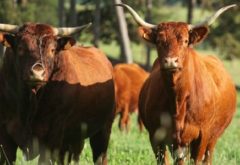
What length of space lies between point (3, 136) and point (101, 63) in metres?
3.02

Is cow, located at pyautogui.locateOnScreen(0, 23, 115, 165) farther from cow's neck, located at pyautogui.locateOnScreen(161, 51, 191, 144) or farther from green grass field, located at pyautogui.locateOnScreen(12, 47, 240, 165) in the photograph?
cow's neck, located at pyautogui.locateOnScreen(161, 51, 191, 144)

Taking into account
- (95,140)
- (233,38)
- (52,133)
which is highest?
(52,133)

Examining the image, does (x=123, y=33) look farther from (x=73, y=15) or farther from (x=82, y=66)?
(x=82, y=66)

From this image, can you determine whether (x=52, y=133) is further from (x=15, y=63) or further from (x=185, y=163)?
(x=185, y=163)

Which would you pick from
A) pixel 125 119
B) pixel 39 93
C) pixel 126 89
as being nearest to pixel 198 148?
pixel 39 93

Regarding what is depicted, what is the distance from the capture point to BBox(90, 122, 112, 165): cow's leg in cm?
1196

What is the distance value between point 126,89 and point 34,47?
41.5 feet

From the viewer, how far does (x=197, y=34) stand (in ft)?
34.0

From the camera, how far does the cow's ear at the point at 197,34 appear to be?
10312mm

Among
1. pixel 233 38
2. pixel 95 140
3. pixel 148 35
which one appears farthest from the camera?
pixel 233 38

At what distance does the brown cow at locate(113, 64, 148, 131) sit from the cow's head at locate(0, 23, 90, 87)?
1129cm

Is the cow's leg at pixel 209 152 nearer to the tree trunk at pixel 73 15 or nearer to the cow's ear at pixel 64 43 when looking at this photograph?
the cow's ear at pixel 64 43

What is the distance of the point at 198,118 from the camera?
10320mm

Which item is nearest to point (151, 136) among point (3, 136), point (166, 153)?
point (166, 153)
